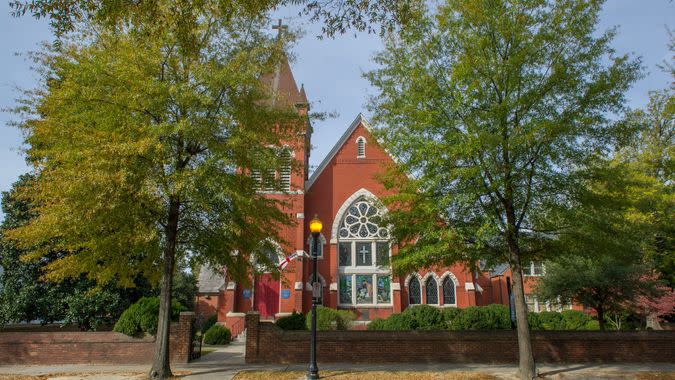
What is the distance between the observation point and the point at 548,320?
23.4m

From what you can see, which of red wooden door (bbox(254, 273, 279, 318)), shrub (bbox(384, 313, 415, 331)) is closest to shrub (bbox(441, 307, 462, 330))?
shrub (bbox(384, 313, 415, 331))

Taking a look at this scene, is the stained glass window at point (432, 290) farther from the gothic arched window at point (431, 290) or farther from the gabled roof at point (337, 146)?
the gabled roof at point (337, 146)

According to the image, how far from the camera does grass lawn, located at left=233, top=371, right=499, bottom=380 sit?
1167 cm

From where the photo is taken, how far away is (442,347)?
1422 cm

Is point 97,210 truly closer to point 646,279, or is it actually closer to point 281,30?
point 281,30

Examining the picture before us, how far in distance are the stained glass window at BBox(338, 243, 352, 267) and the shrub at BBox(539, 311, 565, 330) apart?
10.9 m

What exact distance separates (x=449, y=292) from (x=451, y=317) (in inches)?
338

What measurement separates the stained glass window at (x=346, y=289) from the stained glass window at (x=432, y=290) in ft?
15.3

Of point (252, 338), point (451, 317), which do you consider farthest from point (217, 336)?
point (451, 317)

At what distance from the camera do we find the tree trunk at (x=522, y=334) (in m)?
11.5

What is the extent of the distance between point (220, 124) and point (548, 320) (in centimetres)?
1997

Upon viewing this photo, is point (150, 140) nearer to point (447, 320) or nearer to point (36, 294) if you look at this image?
point (36, 294)

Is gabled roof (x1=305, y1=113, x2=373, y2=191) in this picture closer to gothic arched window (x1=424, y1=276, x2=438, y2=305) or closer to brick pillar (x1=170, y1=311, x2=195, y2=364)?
gothic arched window (x1=424, y1=276, x2=438, y2=305)

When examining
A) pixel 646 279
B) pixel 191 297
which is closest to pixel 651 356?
pixel 646 279
